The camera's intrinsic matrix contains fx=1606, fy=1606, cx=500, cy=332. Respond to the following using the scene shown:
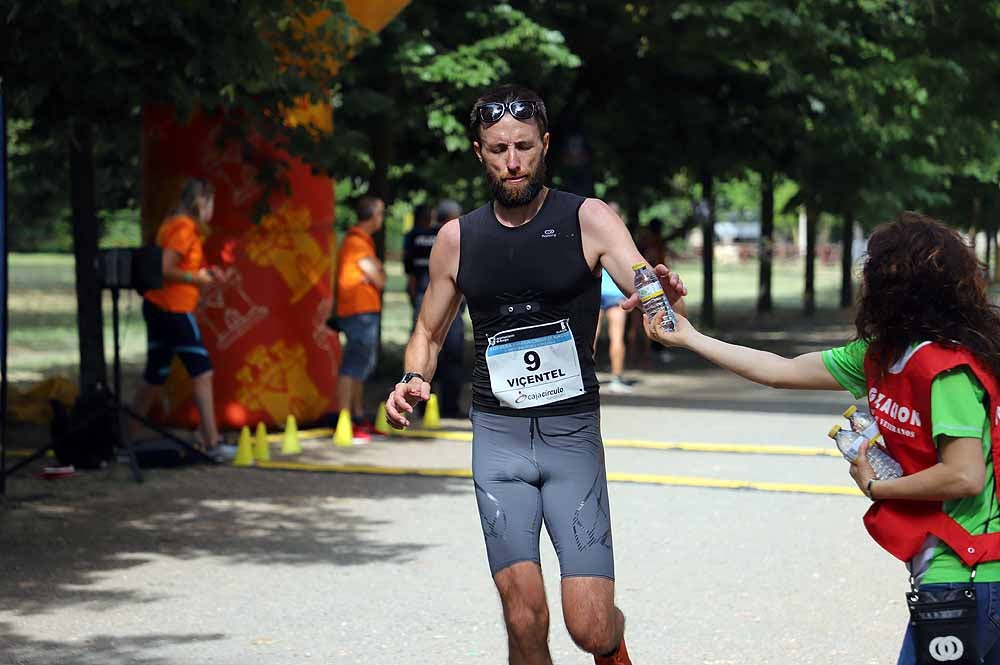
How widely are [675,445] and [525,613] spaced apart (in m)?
7.67

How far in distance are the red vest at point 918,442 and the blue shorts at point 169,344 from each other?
26.0ft

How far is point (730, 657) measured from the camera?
6.00 meters

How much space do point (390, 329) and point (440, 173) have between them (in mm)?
6806

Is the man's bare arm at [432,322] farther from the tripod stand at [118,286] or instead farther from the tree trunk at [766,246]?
the tree trunk at [766,246]

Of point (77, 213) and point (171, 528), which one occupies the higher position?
point (77, 213)

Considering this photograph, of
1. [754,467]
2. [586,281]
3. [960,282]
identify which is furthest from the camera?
[754,467]

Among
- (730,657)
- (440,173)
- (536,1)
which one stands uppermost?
(536,1)

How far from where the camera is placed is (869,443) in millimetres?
3787

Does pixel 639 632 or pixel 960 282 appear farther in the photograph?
pixel 639 632

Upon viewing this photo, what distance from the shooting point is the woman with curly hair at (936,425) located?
360 centimetres

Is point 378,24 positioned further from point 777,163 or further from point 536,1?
point 777,163

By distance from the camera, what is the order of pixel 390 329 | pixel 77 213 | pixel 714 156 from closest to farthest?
pixel 77 213 → pixel 714 156 → pixel 390 329

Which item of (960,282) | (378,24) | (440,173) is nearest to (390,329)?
(440,173)

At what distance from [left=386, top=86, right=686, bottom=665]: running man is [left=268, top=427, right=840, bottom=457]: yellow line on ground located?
709 centimetres
